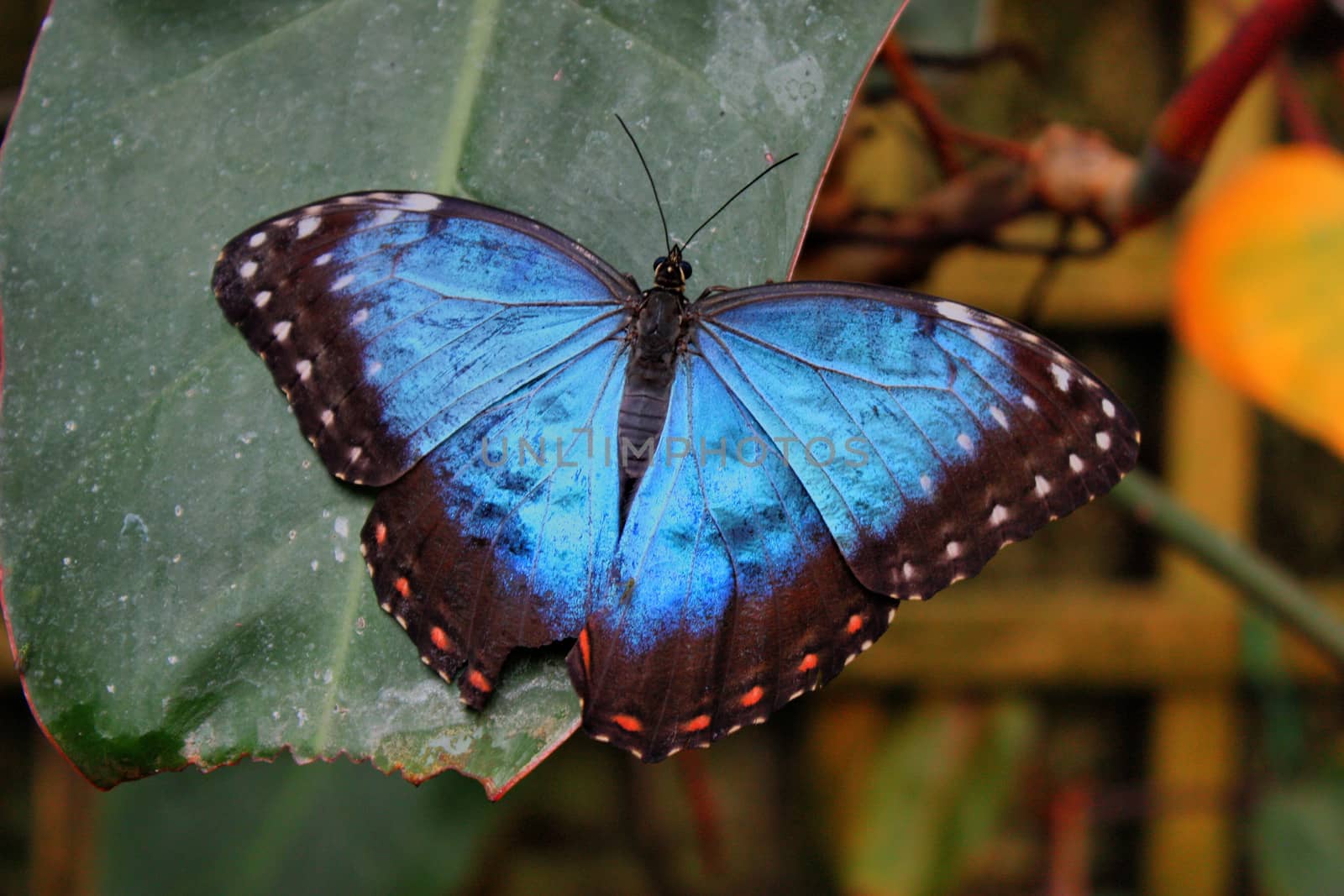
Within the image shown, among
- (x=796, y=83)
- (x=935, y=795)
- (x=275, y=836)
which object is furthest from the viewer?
(x=935, y=795)

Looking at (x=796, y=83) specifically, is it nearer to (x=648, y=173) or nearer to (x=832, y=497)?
(x=648, y=173)

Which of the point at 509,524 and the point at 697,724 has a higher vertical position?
the point at 509,524

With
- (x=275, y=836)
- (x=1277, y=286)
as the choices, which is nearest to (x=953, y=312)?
(x=1277, y=286)

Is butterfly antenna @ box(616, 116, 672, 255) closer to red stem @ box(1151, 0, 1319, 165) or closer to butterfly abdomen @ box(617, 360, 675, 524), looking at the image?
butterfly abdomen @ box(617, 360, 675, 524)

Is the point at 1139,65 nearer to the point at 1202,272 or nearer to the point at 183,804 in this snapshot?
the point at 1202,272

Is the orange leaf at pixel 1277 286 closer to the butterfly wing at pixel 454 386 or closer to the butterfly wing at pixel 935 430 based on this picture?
the butterfly wing at pixel 935 430

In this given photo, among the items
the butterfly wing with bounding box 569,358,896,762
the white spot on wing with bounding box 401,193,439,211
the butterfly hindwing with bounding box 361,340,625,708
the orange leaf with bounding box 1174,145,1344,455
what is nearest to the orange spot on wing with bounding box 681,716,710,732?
the butterfly wing with bounding box 569,358,896,762
